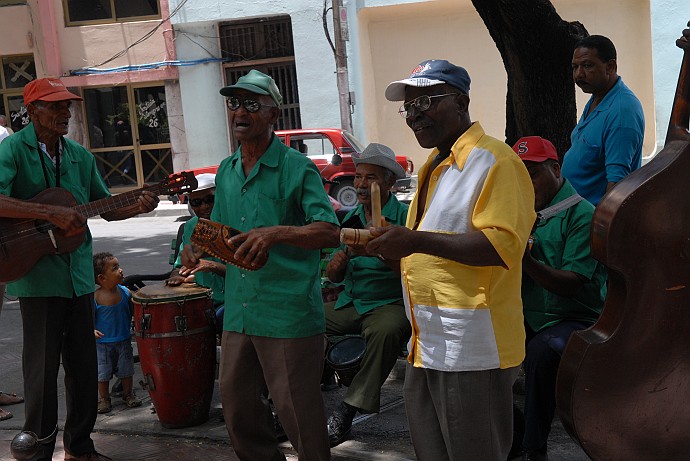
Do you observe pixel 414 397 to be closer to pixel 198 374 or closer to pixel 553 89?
pixel 198 374

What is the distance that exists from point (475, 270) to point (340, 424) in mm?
2075

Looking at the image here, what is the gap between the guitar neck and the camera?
15.1 feet

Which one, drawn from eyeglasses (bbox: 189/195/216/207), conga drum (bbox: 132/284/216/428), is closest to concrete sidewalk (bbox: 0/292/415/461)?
conga drum (bbox: 132/284/216/428)

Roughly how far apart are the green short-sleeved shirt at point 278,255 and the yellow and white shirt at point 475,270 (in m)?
0.83

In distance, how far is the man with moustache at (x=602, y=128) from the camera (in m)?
4.57

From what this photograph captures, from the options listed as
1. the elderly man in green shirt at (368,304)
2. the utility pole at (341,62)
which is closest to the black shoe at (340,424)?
the elderly man in green shirt at (368,304)

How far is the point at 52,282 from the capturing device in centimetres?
448

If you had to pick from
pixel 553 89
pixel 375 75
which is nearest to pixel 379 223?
pixel 553 89

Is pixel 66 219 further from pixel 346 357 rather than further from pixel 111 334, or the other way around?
pixel 346 357

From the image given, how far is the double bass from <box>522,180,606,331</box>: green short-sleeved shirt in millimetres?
1051

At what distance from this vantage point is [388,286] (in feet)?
16.7

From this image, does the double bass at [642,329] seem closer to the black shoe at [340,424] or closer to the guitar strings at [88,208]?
the black shoe at [340,424]

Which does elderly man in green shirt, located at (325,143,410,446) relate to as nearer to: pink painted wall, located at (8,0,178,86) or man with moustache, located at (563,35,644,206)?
man with moustache, located at (563,35,644,206)

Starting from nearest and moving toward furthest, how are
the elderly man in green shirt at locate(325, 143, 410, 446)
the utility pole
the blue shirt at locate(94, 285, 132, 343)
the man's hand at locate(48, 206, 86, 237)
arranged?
the man's hand at locate(48, 206, 86, 237) → the elderly man in green shirt at locate(325, 143, 410, 446) → the blue shirt at locate(94, 285, 132, 343) → the utility pole
